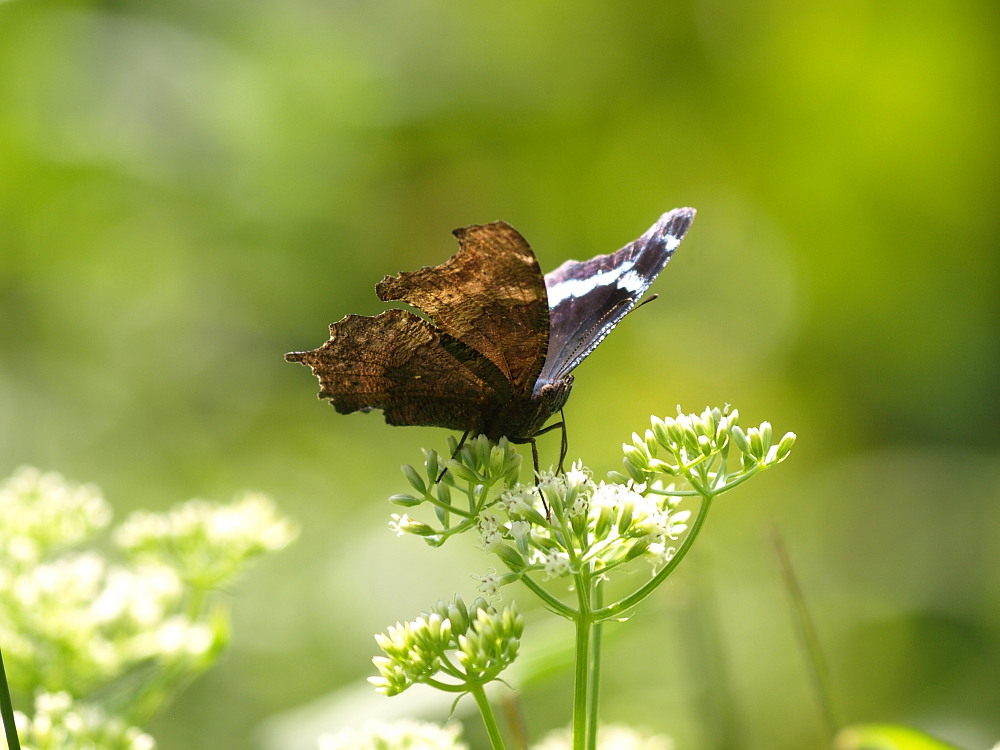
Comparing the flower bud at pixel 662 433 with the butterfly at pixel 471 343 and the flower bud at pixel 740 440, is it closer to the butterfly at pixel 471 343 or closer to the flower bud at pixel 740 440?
the flower bud at pixel 740 440

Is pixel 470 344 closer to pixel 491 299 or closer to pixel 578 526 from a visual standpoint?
pixel 491 299

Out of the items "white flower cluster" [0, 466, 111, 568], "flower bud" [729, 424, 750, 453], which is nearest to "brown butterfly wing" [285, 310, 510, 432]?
"flower bud" [729, 424, 750, 453]

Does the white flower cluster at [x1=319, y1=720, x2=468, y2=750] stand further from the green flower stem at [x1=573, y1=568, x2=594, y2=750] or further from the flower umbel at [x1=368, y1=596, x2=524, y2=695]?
the green flower stem at [x1=573, y1=568, x2=594, y2=750]

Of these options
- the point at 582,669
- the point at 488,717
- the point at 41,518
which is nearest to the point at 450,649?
the point at 488,717

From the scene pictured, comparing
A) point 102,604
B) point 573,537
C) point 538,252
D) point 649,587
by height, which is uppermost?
point 538,252

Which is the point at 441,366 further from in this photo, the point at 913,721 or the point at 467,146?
the point at 467,146

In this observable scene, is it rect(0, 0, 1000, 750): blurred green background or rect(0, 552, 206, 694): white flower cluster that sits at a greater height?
rect(0, 0, 1000, 750): blurred green background
